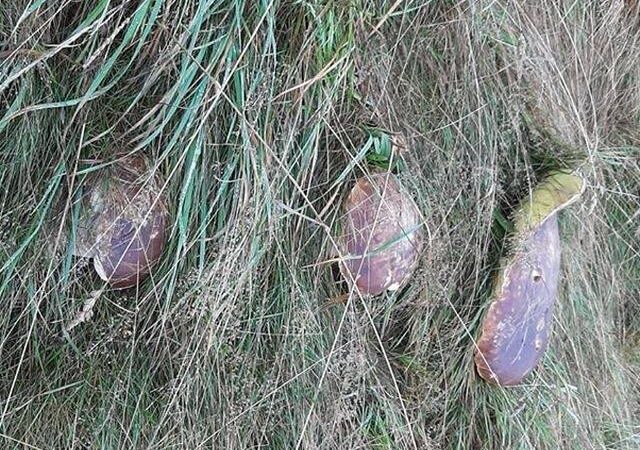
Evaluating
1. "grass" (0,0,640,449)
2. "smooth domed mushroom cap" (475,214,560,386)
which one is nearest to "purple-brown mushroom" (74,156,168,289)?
"grass" (0,0,640,449)

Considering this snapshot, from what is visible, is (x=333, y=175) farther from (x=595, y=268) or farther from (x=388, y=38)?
(x=595, y=268)

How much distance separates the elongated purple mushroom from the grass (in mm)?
39

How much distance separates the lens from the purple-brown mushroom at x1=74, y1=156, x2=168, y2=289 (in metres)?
1.00

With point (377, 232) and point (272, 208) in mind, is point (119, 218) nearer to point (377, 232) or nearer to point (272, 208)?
point (272, 208)

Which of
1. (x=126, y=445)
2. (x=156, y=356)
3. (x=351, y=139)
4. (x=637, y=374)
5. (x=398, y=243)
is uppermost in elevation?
(x=351, y=139)

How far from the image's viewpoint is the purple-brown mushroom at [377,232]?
3.46ft

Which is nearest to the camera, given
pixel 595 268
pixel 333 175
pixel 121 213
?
pixel 121 213

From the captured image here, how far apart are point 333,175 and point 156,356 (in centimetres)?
40

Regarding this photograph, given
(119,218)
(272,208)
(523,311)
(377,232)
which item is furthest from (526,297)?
(119,218)

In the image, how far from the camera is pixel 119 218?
994 millimetres

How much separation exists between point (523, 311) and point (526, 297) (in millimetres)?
24

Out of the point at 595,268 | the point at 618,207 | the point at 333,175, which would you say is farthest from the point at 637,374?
the point at 333,175

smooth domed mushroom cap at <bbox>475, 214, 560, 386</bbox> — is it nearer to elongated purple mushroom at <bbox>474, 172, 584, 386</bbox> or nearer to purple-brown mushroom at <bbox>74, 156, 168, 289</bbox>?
elongated purple mushroom at <bbox>474, 172, 584, 386</bbox>

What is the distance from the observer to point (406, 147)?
111 cm
